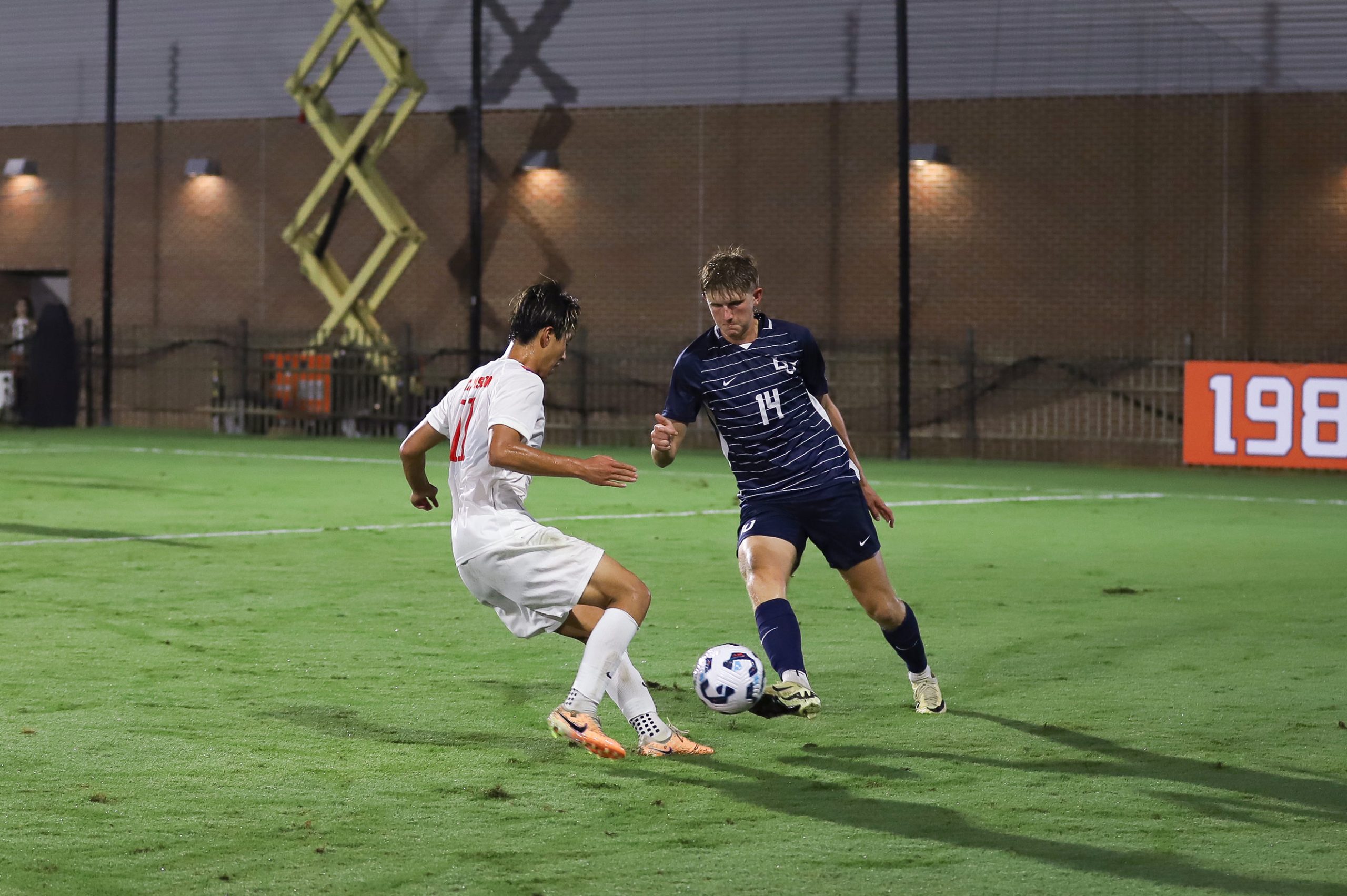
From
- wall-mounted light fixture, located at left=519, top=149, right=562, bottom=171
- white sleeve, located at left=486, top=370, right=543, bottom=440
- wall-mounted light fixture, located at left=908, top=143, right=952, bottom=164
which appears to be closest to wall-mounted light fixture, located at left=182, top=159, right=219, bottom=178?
wall-mounted light fixture, located at left=519, top=149, right=562, bottom=171

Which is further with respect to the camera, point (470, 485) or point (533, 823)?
point (470, 485)

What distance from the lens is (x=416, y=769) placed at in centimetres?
655

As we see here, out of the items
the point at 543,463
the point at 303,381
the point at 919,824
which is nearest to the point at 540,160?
the point at 303,381

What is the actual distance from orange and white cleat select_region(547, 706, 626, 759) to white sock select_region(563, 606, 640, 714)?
7 cm

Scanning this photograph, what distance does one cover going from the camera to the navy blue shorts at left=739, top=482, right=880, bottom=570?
7309 mm

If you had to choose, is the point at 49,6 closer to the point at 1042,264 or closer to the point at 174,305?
the point at 174,305

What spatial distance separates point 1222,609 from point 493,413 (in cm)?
613

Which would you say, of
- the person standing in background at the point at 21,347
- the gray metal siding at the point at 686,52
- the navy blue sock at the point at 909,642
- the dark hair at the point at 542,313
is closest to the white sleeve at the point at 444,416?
the dark hair at the point at 542,313

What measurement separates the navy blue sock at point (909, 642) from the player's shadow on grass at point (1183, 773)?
584mm

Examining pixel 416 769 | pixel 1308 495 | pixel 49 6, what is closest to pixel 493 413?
pixel 416 769

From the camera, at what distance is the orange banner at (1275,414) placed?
22359mm

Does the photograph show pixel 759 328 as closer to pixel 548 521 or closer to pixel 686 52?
pixel 548 521

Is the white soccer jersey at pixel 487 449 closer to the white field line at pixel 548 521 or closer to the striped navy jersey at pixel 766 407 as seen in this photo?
the striped navy jersey at pixel 766 407

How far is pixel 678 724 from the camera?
24.5 ft
